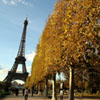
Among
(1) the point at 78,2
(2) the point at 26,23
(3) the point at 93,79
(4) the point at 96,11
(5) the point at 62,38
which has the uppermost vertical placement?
(2) the point at 26,23

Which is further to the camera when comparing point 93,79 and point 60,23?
point 93,79

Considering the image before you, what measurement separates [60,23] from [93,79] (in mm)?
29062

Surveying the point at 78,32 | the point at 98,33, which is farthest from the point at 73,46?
the point at 98,33

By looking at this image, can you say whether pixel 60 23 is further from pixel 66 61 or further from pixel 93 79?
pixel 93 79

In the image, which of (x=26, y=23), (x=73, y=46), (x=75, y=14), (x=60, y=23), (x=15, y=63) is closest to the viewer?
(x=73, y=46)

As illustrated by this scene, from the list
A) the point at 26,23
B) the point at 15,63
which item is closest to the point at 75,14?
the point at 15,63

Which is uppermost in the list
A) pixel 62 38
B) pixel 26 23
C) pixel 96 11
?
pixel 26 23

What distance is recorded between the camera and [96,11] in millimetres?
11914

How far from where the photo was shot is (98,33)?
11734 millimetres

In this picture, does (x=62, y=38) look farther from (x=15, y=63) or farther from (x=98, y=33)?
(x=15, y=63)

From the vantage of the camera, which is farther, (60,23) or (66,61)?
(60,23)

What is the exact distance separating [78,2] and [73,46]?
376 cm

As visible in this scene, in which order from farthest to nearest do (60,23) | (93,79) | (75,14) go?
(93,79)
(60,23)
(75,14)

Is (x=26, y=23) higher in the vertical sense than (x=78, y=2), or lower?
higher
